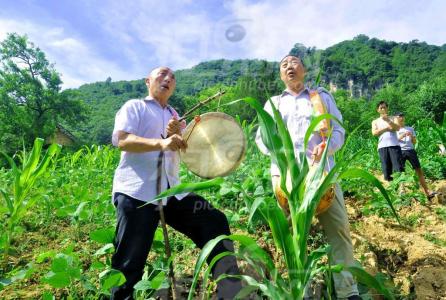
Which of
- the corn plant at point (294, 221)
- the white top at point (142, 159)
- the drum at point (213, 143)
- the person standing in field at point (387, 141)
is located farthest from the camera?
the person standing in field at point (387, 141)

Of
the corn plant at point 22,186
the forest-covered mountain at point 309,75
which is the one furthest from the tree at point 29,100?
the corn plant at point 22,186

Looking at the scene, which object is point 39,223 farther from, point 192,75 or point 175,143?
point 175,143

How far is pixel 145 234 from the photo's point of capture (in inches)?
70.1

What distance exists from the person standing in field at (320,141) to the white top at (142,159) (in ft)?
1.96

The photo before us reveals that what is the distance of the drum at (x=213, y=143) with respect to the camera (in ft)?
6.42

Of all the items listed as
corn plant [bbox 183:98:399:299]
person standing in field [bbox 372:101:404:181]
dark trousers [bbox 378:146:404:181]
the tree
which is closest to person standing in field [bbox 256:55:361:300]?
corn plant [bbox 183:98:399:299]

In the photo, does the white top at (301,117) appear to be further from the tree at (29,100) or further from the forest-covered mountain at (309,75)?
the tree at (29,100)

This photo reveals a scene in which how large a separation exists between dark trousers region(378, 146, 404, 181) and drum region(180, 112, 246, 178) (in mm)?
3701

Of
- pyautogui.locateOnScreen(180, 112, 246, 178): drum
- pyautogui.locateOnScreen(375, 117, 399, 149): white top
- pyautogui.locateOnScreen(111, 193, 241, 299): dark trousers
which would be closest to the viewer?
pyautogui.locateOnScreen(111, 193, 241, 299): dark trousers

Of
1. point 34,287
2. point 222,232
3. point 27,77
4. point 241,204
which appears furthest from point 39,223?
point 27,77

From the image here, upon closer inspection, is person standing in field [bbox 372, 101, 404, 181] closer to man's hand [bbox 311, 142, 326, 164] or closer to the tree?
man's hand [bbox 311, 142, 326, 164]

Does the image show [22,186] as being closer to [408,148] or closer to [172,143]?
[172,143]

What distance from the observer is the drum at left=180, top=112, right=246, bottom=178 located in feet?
6.42

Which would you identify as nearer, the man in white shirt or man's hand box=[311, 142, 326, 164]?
the man in white shirt
